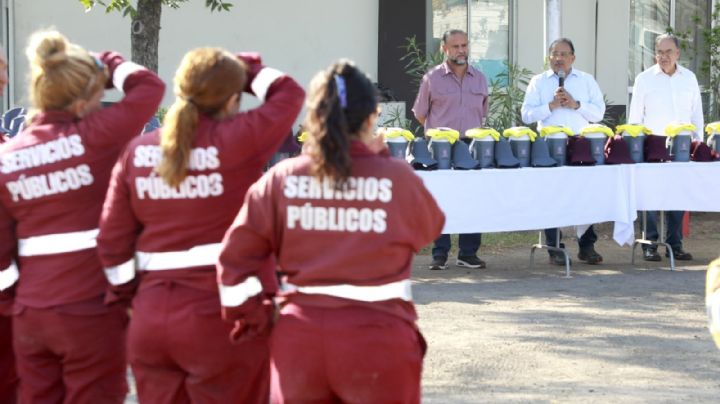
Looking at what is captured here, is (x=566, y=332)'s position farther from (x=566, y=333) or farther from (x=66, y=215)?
(x=66, y=215)

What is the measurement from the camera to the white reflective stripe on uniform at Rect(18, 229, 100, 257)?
177 inches

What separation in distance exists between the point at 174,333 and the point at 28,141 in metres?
0.99

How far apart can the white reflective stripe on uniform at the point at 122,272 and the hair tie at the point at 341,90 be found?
3.48 feet

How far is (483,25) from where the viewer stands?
15859mm

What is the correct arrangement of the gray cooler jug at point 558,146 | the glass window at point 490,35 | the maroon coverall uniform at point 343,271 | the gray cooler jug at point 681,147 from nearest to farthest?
the maroon coverall uniform at point 343,271 → the gray cooler jug at point 558,146 → the gray cooler jug at point 681,147 → the glass window at point 490,35

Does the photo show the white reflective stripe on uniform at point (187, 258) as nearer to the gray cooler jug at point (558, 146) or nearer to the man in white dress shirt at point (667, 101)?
the gray cooler jug at point (558, 146)

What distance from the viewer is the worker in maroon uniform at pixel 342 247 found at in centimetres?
373

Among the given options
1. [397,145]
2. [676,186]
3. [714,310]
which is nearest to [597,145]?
[676,186]

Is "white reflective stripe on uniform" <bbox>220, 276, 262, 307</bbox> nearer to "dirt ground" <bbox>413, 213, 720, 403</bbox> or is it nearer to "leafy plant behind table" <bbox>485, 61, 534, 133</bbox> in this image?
"dirt ground" <bbox>413, 213, 720, 403</bbox>

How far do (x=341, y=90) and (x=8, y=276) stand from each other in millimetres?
1644

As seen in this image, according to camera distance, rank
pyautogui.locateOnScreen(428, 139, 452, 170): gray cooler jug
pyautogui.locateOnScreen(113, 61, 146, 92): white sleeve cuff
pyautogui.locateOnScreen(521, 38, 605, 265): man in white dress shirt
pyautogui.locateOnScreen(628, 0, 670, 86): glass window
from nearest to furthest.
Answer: pyautogui.locateOnScreen(113, 61, 146, 92): white sleeve cuff, pyautogui.locateOnScreen(428, 139, 452, 170): gray cooler jug, pyautogui.locateOnScreen(521, 38, 605, 265): man in white dress shirt, pyautogui.locateOnScreen(628, 0, 670, 86): glass window

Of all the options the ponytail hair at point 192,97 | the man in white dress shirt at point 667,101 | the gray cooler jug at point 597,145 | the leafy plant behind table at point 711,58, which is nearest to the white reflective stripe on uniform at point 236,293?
the ponytail hair at point 192,97

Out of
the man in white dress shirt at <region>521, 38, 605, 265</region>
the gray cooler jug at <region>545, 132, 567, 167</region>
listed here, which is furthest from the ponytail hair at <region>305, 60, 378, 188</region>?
the man in white dress shirt at <region>521, 38, 605, 265</region>

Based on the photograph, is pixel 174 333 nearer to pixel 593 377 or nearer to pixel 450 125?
pixel 593 377
